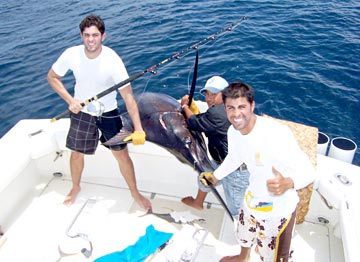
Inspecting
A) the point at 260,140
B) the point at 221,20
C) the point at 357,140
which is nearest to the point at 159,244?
the point at 260,140

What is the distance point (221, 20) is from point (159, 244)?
788 cm

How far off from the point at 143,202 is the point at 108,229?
0.50 m

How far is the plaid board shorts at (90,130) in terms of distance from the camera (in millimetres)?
3752

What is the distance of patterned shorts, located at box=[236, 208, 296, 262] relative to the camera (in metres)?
2.63

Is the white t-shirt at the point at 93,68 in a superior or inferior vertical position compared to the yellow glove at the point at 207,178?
superior

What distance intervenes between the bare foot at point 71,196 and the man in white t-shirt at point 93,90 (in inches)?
23.4

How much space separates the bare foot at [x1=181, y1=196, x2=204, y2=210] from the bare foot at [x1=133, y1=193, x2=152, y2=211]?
1.33ft

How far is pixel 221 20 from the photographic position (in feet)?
33.1

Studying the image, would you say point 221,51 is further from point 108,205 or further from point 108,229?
point 108,229

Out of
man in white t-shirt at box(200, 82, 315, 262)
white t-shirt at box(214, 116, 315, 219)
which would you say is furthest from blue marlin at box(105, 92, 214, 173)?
white t-shirt at box(214, 116, 315, 219)

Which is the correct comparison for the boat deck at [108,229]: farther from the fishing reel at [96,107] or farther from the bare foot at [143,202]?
the fishing reel at [96,107]

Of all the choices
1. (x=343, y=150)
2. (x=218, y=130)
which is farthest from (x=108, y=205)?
(x=343, y=150)

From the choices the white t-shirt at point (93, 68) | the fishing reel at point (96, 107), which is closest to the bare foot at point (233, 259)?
the fishing reel at point (96, 107)

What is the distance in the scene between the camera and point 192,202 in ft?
13.5
